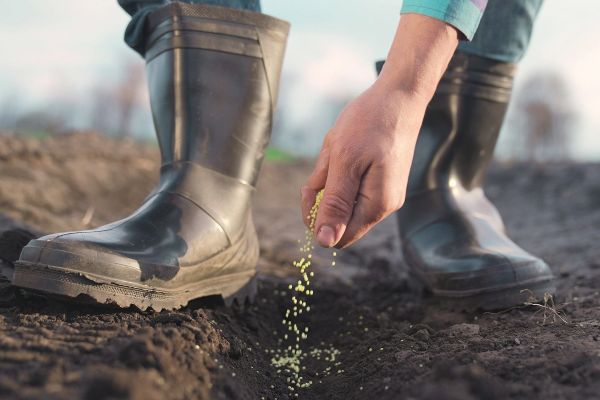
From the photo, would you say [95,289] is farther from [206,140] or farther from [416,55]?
[416,55]

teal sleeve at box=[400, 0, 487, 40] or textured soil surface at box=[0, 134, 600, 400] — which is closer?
textured soil surface at box=[0, 134, 600, 400]

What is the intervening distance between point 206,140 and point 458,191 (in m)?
0.97

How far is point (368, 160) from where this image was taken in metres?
1.21

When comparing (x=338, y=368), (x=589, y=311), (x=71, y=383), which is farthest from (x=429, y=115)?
(x=71, y=383)

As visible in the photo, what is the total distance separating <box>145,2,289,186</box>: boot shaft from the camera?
1.77m

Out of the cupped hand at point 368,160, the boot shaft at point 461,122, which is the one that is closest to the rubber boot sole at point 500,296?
the boot shaft at point 461,122

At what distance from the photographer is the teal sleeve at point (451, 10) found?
4.10 ft

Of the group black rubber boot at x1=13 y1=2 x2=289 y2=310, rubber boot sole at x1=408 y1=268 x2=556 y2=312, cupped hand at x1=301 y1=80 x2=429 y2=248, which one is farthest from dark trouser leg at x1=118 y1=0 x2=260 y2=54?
rubber boot sole at x1=408 y1=268 x2=556 y2=312

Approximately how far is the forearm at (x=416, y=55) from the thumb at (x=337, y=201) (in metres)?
0.22

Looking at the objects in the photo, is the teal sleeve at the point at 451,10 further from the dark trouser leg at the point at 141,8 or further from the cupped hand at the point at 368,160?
the dark trouser leg at the point at 141,8

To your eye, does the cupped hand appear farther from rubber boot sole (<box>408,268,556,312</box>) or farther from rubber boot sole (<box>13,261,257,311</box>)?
rubber boot sole (<box>408,268,556,312</box>)

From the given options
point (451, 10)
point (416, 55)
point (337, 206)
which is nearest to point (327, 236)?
point (337, 206)

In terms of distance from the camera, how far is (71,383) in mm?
919

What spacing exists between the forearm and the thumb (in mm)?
224
